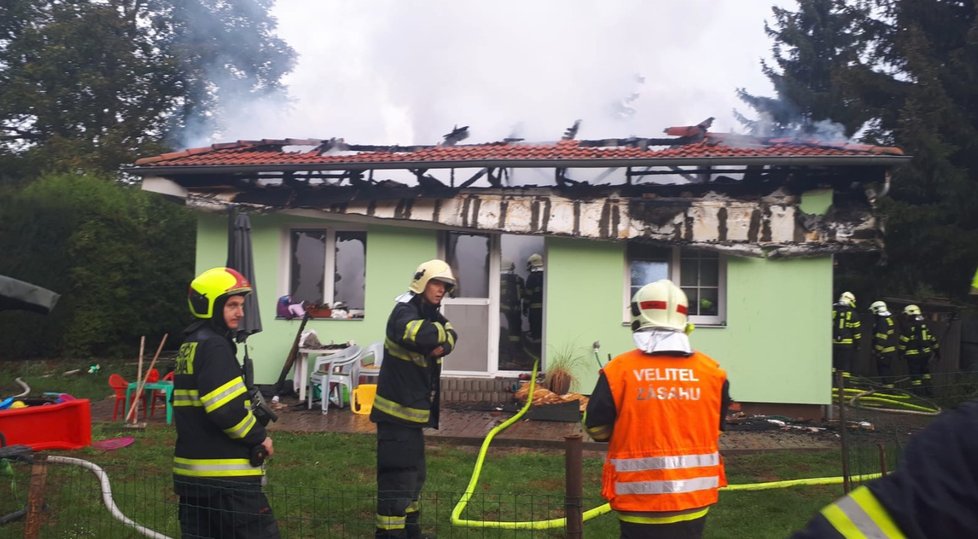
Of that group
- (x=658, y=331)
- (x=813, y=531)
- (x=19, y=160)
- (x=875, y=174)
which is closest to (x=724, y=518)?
(x=658, y=331)

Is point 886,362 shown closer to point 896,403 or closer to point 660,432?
point 896,403

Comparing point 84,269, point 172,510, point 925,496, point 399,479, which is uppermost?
point 84,269

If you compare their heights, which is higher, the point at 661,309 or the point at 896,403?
the point at 661,309

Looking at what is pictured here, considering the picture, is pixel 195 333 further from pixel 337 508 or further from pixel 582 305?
pixel 582 305

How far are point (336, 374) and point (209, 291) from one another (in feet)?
20.0

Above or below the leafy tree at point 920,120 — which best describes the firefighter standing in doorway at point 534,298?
below

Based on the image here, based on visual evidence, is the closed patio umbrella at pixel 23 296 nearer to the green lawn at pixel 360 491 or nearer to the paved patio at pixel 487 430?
the green lawn at pixel 360 491

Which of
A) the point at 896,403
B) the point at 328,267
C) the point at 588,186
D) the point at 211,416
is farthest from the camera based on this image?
the point at 328,267

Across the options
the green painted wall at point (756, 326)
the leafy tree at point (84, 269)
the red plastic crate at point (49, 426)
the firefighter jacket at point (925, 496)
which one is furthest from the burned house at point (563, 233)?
the firefighter jacket at point (925, 496)

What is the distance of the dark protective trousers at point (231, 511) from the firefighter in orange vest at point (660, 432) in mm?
1691

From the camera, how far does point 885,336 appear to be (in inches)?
510

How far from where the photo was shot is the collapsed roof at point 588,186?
9.41 meters

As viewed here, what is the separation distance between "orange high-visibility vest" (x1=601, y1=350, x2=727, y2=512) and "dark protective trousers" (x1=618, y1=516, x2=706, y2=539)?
8 cm

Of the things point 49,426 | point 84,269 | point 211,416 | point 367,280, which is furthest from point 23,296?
point 84,269
